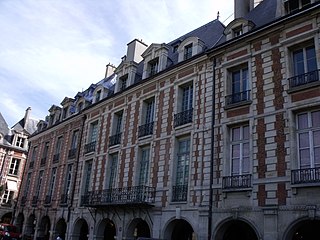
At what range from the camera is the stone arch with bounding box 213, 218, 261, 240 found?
420 inches

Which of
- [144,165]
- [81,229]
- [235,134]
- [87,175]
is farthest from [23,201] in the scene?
[235,134]

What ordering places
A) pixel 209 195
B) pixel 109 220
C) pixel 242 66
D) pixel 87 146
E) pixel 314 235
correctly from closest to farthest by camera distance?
pixel 314 235
pixel 209 195
pixel 242 66
pixel 109 220
pixel 87 146

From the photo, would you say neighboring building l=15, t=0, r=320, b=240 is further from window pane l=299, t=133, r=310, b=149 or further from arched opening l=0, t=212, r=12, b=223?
arched opening l=0, t=212, r=12, b=223

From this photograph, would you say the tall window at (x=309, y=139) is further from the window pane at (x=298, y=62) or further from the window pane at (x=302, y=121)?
the window pane at (x=298, y=62)

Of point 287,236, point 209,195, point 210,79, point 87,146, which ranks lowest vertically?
point 287,236

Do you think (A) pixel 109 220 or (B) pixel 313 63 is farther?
(A) pixel 109 220

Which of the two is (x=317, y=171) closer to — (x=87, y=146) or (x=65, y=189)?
(x=87, y=146)

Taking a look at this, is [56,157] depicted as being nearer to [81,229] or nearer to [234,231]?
[81,229]

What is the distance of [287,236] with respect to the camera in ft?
29.8

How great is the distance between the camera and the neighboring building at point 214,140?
976 centimetres

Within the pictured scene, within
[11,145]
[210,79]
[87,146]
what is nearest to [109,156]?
[87,146]

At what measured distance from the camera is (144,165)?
48.0ft

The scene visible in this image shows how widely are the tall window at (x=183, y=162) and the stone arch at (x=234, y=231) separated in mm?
2121

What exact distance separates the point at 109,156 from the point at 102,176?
95 centimetres
